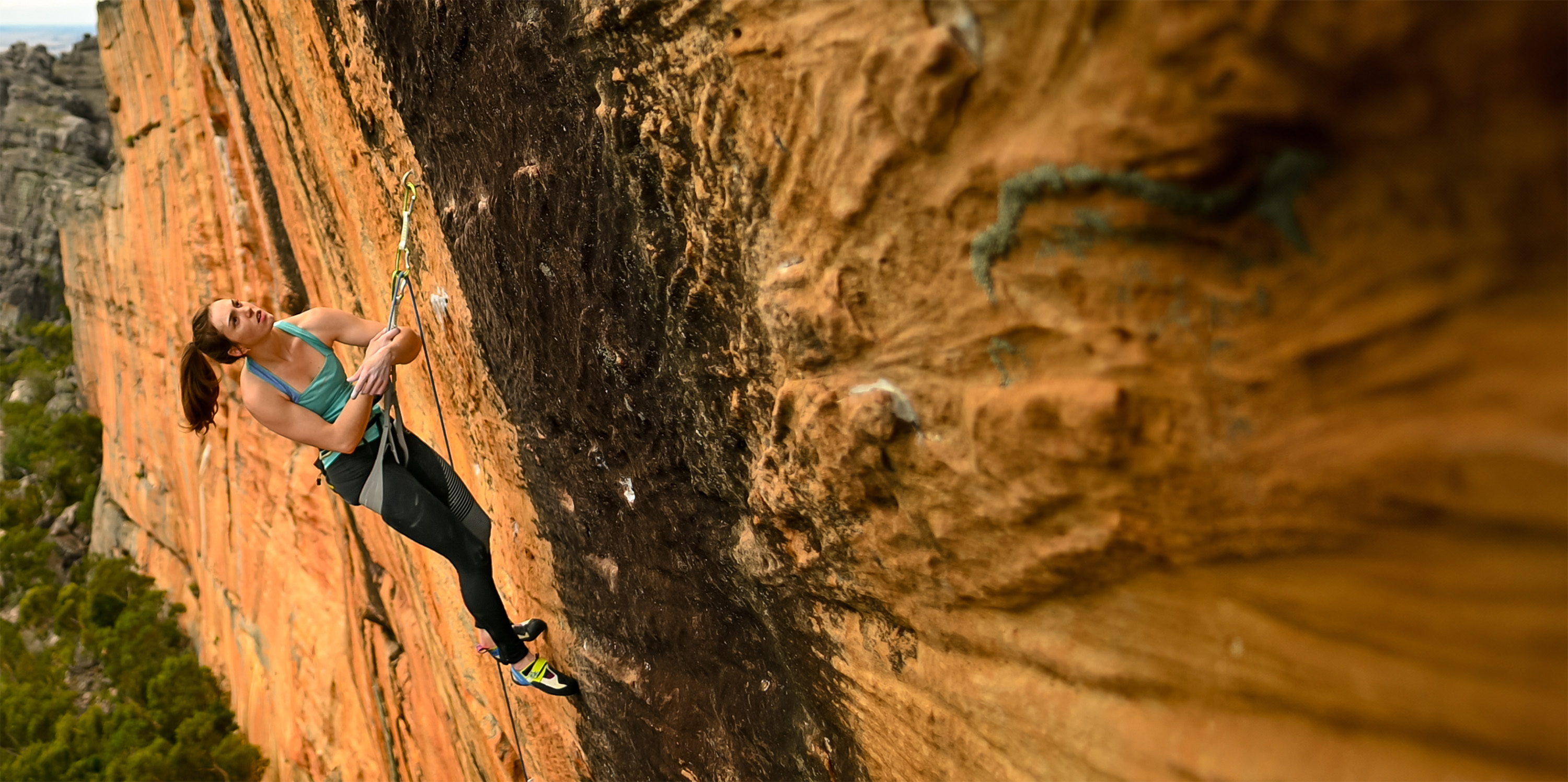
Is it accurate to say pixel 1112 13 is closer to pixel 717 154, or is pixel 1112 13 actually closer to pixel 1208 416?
pixel 1208 416

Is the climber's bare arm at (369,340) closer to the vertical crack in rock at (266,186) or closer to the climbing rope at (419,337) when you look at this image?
the climbing rope at (419,337)

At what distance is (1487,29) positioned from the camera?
714 millimetres

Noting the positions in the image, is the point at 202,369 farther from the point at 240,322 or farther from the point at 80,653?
the point at 80,653

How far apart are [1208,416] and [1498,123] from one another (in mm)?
411

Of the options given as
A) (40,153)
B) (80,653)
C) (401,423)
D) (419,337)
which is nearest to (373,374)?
(419,337)

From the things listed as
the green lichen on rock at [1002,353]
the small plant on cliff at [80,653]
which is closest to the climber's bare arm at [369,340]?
the green lichen on rock at [1002,353]

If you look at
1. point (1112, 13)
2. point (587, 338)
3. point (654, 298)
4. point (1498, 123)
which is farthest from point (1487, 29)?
point (587, 338)

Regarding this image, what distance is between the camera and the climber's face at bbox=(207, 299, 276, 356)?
213 cm

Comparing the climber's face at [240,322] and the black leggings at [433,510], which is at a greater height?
the climber's face at [240,322]

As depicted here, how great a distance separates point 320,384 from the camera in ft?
7.75

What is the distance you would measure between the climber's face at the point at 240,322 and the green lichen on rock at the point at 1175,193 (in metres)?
1.99

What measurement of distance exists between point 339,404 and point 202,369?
385 mm

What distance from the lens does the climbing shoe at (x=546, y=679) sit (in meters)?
2.99

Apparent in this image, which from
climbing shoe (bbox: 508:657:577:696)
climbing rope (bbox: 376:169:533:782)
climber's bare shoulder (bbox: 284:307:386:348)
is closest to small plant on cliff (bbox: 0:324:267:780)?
climbing rope (bbox: 376:169:533:782)
